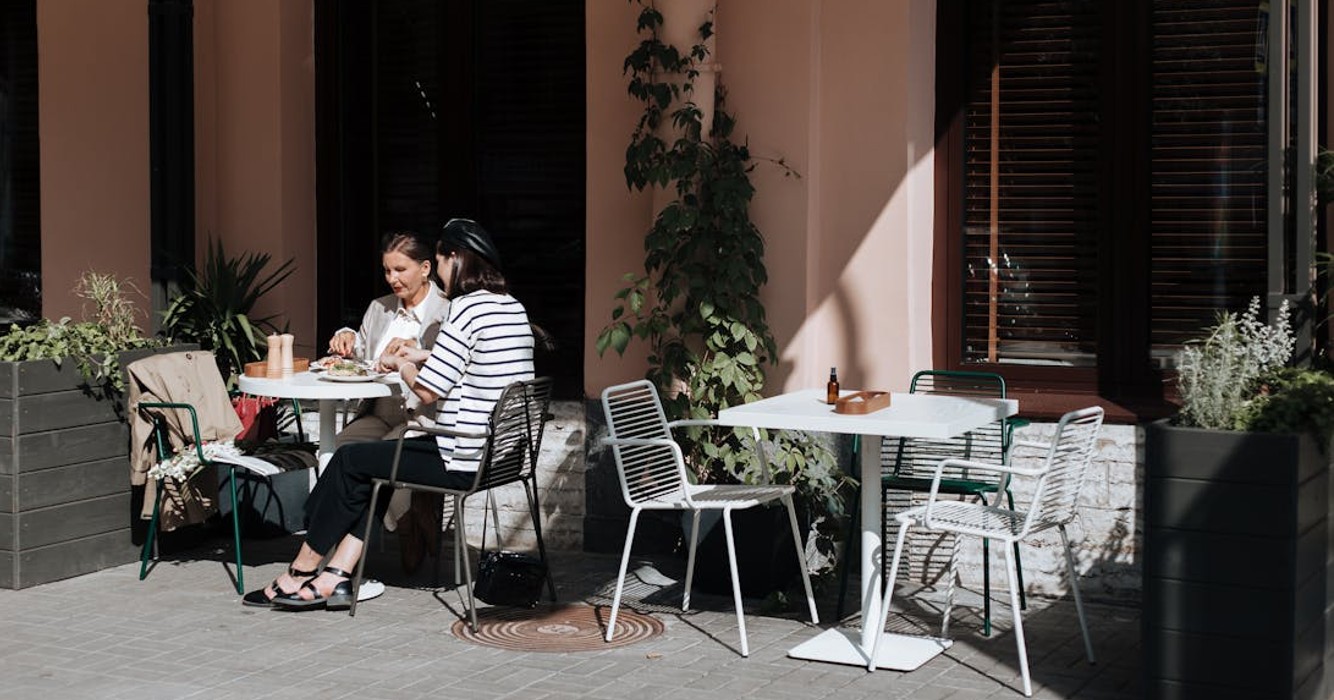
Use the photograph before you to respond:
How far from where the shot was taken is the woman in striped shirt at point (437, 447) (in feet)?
21.9

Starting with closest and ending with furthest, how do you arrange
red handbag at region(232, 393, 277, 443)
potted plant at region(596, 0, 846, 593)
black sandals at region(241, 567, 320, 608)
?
black sandals at region(241, 567, 320, 608) < potted plant at region(596, 0, 846, 593) < red handbag at region(232, 393, 277, 443)

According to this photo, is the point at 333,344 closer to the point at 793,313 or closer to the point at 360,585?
the point at 360,585

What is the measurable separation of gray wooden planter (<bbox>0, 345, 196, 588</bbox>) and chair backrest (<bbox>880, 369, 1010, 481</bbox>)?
3303 mm

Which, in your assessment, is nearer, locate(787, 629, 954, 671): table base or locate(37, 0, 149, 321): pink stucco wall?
locate(787, 629, 954, 671): table base

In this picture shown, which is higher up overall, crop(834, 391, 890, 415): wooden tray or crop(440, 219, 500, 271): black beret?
crop(440, 219, 500, 271): black beret

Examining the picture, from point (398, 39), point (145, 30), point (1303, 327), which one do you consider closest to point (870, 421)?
→ point (1303, 327)

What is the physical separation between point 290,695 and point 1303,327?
3674mm

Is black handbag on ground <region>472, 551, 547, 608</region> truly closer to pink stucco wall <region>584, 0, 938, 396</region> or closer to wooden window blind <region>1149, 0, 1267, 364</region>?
pink stucco wall <region>584, 0, 938, 396</region>

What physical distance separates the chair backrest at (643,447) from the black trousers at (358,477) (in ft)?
2.01

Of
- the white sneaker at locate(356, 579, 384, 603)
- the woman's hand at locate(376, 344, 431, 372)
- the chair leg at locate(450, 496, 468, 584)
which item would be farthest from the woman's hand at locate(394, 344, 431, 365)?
the white sneaker at locate(356, 579, 384, 603)

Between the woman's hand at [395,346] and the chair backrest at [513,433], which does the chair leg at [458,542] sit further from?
the woman's hand at [395,346]

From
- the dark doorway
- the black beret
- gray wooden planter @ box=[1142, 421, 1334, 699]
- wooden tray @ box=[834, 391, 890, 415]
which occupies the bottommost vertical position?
gray wooden planter @ box=[1142, 421, 1334, 699]

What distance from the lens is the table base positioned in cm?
Answer: 596

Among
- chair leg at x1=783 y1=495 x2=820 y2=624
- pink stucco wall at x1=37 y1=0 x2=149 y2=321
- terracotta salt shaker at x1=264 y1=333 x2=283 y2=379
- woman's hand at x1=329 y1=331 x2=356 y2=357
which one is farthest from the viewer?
pink stucco wall at x1=37 y1=0 x2=149 y2=321
